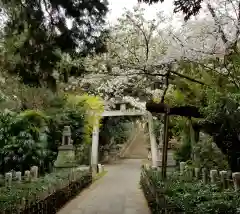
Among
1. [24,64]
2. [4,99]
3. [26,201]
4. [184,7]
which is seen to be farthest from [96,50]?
[4,99]

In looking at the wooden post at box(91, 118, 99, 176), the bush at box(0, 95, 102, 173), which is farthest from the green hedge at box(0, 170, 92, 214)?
the wooden post at box(91, 118, 99, 176)

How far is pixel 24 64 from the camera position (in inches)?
326

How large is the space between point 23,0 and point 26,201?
3.75 meters

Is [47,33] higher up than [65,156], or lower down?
higher up

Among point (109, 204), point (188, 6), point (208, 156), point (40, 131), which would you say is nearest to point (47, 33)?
point (188, 6)

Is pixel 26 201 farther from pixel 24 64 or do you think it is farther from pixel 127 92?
pixel 127 92

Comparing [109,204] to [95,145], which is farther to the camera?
[95,145]

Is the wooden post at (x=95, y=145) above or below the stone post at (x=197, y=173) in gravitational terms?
above

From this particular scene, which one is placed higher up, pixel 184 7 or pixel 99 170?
pixel 184 7

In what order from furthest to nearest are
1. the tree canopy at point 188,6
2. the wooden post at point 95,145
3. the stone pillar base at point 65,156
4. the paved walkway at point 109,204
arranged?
the wooden post at point 95,145 → the stone pillar base at point 65,156 → the paved walkway at point 109,204 → the tree canopy at point 188,6

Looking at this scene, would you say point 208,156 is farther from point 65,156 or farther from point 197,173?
point 65,156

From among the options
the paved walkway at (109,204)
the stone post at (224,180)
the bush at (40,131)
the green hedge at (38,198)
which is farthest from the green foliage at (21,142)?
the stone post at (224,180)

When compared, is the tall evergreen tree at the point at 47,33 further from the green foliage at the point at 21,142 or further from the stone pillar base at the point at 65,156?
the stone pillar base at the point at 65,156

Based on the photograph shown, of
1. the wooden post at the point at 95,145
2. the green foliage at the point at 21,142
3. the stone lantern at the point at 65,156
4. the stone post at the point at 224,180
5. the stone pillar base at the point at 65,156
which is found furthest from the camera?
the wooden post at the point at 95,145
